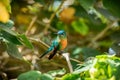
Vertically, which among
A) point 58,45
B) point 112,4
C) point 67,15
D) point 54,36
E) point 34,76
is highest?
point 67,15

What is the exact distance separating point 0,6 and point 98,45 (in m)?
1.48

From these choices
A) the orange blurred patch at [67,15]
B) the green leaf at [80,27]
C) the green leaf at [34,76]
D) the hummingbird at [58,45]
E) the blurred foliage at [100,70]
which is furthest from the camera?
the green leaf at [80,27]

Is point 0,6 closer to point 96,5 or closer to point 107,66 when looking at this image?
point 107,66

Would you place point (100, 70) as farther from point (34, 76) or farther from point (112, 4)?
point (112, 4)

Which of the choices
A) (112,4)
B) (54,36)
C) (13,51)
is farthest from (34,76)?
(54,36)

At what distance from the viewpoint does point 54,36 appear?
1.71m

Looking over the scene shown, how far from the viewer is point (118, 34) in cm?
190

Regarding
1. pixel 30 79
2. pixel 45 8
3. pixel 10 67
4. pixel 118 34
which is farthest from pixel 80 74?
pixel 118 34

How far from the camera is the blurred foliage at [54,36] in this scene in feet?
2.49

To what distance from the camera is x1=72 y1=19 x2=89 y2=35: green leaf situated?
2061 mm

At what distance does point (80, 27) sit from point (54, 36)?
0.39m

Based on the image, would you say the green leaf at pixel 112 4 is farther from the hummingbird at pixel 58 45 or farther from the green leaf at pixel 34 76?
the green leaf at pixel 34 76

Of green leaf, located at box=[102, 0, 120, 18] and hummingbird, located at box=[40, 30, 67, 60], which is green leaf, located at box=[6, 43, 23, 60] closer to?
hummingbird, located at box=[40, 30, 67, 60]

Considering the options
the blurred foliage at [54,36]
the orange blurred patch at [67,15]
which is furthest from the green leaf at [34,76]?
the orange blurred patch at [67,15]
